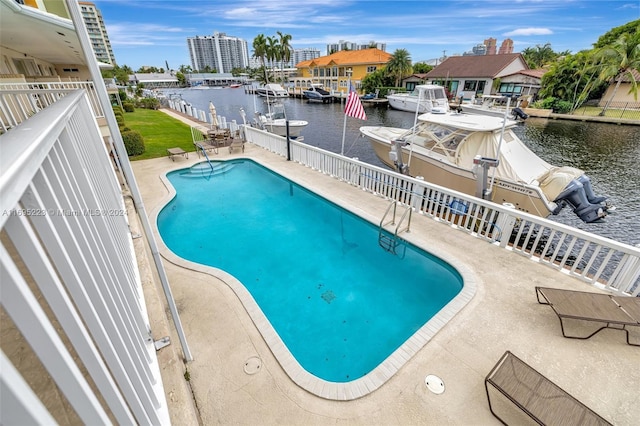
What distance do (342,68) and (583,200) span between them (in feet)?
156

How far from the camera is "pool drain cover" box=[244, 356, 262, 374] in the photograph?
347 centimetres

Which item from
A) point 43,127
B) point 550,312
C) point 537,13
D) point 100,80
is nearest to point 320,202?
point 550,312

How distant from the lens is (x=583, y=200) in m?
7.27

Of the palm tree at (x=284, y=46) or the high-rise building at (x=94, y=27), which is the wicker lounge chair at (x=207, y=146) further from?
the palm tree at (x=284, y=46)

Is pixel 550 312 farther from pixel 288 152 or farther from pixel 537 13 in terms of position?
pixel 537 13

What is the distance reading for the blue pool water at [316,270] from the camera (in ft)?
14.8

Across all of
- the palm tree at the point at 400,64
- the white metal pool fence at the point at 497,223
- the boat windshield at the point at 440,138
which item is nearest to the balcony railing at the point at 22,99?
the white metal pool fence at the point at 497,223

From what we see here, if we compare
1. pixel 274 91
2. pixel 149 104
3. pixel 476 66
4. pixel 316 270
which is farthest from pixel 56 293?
pixel 476 66

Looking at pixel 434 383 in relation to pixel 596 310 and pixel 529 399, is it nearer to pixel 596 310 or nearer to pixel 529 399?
pixel 529 399

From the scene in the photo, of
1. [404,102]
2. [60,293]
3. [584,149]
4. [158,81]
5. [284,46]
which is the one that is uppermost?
[284,46]

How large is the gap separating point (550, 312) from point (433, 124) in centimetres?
706

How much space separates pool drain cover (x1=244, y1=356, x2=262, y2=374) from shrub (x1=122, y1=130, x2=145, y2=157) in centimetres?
1156

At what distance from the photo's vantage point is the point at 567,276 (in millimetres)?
4898

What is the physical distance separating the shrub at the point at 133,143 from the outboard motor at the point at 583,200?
601 inches
